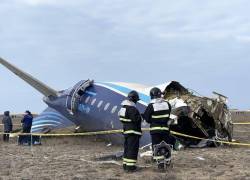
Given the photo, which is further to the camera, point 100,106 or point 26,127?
point 26,127

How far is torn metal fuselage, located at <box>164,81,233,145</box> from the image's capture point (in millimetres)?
18250

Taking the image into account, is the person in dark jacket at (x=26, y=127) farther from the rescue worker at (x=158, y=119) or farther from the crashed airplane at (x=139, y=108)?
the rescue worker at (x=158, y=119)

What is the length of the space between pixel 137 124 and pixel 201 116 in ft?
25.8

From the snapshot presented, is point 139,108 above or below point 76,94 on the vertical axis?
below

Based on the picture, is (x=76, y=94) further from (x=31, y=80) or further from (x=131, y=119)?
(x=131, y=119)

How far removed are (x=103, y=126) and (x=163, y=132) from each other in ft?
29.3

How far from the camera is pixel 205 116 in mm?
19203

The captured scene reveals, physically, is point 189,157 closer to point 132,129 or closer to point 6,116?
point 132,129

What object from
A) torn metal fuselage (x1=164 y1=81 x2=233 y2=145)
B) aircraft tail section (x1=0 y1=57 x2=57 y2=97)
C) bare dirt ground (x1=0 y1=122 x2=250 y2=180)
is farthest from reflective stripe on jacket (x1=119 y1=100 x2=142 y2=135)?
aircraft tail section (x1=0 y1=57 x2=57 y2=97)

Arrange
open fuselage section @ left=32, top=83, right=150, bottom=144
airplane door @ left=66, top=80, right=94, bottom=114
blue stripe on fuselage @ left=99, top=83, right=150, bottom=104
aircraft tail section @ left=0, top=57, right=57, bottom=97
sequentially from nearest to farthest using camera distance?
blue stripe on fuselage @ left=99, top=83, right=150, bottom=104, open fuselage section @ left=32, top=83, right=150, bottom=144, airplane door @ left=66, top=80, right=94, bottom=114, aircraft tail section @ left=0, top=57, right=57, bottom=97

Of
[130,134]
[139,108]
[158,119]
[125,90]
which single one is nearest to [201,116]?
[139,108]

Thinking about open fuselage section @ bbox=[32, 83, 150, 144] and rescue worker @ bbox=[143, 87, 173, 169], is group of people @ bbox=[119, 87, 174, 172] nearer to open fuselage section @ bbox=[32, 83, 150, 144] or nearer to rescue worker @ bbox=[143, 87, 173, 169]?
rescue worker @ bbox=[143, 87, 173, 169]

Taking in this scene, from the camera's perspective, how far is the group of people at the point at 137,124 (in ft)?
36.7

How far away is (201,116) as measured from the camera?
18766 mm
